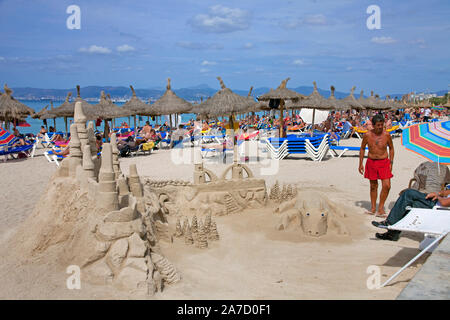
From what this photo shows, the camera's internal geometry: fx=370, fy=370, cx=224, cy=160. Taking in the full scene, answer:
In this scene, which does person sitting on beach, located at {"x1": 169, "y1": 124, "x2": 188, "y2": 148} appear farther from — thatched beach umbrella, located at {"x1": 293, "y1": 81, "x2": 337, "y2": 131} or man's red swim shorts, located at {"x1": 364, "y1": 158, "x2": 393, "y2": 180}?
man's red swim shorts, located at {"x1": 364, "y1": 158, "x2": 393, "y2": 180}

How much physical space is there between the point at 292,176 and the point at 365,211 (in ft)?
11.6

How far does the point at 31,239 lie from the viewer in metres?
4.73

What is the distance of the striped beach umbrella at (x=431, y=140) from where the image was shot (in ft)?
16.8

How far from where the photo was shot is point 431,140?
5.34 metres

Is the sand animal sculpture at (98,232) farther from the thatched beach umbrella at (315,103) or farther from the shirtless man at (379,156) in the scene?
the thatched beach umbrella at (315,103)

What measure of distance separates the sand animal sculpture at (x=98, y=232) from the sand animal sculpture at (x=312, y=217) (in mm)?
2098

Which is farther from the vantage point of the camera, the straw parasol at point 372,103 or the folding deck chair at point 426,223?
the straw parasol at point 372,103

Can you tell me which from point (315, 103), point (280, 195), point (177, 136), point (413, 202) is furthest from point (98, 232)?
point (315, 103)

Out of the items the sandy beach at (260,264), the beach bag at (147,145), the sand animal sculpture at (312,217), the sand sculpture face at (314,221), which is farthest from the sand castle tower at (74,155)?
the beach bag at (147,145)

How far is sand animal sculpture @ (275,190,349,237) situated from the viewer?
5.39 meters

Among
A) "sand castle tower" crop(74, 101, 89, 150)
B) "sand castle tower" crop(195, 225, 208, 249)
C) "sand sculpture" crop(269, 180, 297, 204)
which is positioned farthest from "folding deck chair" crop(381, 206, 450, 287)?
"sand castle tower" crop(74, 101, 89, 150)
